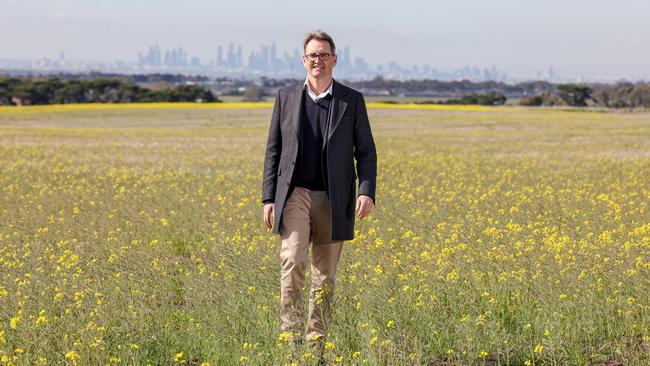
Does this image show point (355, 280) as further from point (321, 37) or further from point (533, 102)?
point (533, 102)

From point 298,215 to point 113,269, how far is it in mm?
3123

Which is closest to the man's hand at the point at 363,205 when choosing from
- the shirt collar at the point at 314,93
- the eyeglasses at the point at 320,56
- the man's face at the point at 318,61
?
the shirt collar at the point at 314,93

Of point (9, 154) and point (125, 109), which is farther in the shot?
point (125, 109)

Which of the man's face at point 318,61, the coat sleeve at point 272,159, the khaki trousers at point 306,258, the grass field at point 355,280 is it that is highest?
the man's face at point 318,61

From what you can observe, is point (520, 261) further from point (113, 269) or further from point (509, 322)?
point (113, 269)

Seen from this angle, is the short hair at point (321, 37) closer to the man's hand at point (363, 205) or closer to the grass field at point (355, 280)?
the man's hand at point (363, 205)

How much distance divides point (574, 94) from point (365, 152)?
100659mm

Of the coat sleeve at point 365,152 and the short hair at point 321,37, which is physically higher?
the short hair at point 321,37

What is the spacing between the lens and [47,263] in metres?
8.44

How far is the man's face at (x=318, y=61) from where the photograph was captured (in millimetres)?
5734

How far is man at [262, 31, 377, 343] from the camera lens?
19.2 feet

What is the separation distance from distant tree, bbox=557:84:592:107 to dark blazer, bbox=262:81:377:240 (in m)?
98.7

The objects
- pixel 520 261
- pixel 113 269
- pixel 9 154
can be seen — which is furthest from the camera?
pixel 9 154

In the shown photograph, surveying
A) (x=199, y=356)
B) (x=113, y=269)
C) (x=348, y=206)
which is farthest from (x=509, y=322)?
(x=113, y=269)
